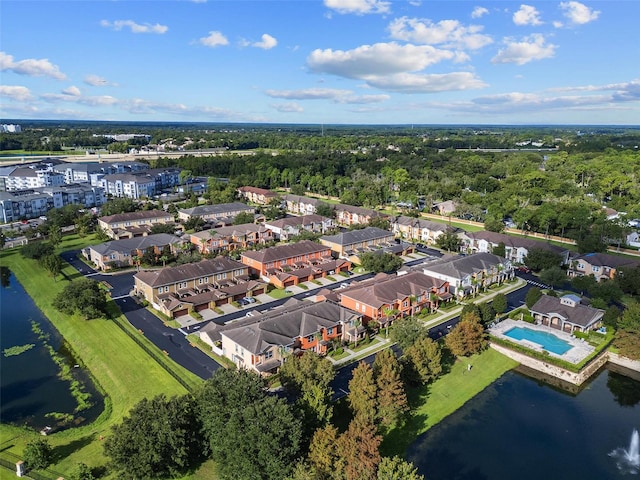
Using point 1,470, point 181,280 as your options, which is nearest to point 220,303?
point 181,280

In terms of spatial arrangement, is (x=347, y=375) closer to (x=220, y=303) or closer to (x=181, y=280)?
(x=220, y=303)

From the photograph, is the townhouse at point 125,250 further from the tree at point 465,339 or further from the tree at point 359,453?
the tree at point 359,453

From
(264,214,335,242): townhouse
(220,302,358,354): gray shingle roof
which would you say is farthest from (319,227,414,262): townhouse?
(220,302,358,354): gray shingle roof

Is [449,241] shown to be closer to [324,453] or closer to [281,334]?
[281,334]

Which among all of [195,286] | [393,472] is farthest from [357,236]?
[393,472]

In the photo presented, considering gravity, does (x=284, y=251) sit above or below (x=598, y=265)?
above

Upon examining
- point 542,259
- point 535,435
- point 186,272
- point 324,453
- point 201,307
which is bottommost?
point 535,435
